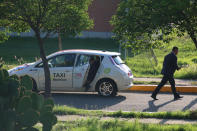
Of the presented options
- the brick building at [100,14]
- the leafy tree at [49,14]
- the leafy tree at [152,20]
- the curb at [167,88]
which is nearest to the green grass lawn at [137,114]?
the leafy tree at [152,20]

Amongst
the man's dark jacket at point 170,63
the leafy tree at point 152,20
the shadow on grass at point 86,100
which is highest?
the leafy tree at point 152,20

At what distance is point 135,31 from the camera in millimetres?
8547

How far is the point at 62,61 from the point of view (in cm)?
1223

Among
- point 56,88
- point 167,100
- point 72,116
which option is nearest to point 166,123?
point 72,116

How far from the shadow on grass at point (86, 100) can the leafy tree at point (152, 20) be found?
2241mm

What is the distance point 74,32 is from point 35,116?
20.5ft

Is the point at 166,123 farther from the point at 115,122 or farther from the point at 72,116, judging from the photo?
the point at 72,116

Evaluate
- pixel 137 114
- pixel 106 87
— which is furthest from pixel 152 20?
pixel 106 87

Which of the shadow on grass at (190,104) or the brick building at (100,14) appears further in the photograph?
the brick building at (100,14)

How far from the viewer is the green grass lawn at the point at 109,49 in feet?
60.8

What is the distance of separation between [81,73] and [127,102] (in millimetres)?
1893

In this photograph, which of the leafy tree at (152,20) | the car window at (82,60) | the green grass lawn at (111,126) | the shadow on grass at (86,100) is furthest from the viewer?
the car window at (82,60)

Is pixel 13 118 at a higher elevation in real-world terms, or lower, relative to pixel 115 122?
higher

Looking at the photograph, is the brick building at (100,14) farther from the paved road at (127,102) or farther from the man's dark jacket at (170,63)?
the man's dark jacket at (170,63)
